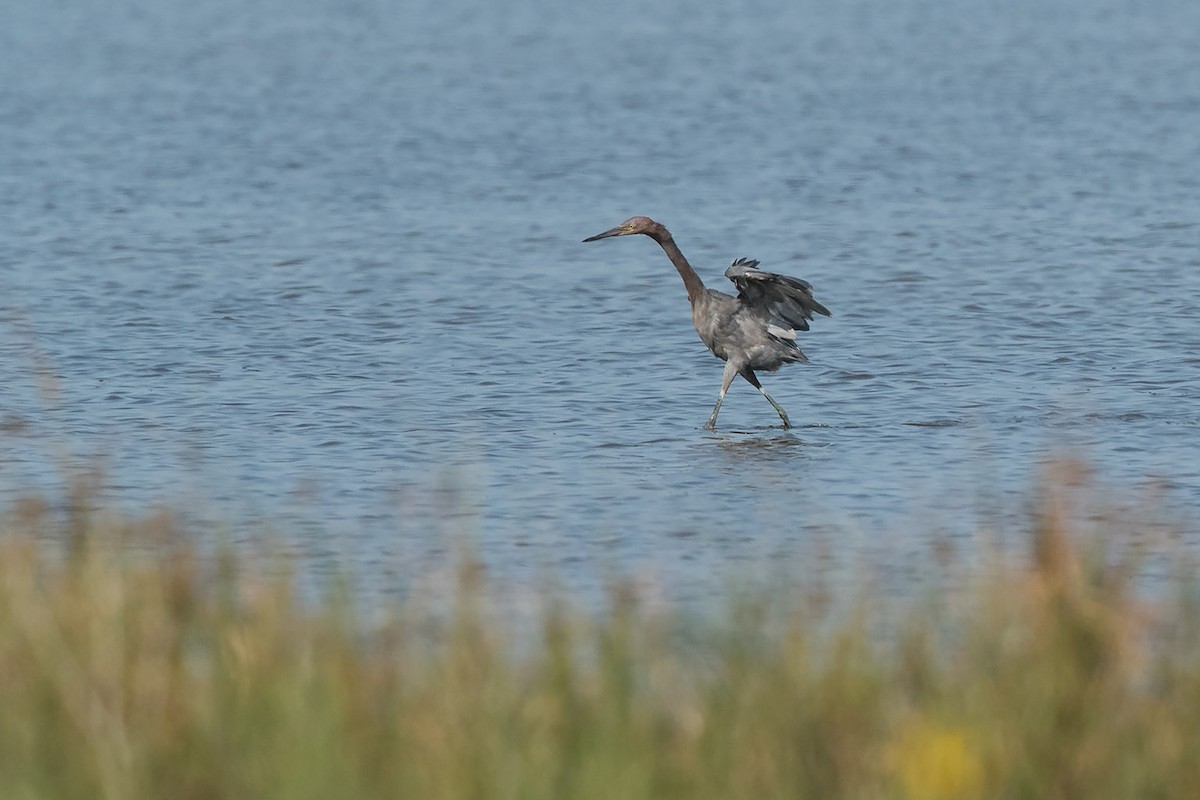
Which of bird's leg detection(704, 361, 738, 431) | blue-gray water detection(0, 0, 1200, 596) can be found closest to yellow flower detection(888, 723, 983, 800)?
blue-gray water detection(0, 0, 1200, 596)

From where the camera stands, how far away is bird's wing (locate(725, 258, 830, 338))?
12.3m

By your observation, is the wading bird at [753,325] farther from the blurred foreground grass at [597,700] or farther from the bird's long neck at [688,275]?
the blurred foreground grass at [597,700]

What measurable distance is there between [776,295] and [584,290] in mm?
4752

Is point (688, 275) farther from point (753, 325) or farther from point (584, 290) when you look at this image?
point (584, 290)

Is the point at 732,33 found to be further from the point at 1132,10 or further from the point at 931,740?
the point at 931,740

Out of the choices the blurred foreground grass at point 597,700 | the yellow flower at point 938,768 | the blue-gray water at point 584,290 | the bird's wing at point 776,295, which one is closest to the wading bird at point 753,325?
the bird's wing at point 776,295

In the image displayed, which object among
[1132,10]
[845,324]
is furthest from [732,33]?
[845,324]

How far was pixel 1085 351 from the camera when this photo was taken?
14.3 m

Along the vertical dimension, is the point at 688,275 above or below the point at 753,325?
above

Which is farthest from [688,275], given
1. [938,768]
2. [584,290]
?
[938,768]

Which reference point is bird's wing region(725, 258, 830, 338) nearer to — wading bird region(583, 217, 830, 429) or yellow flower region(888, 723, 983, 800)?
wading bird region(583, 217, 830, 429)

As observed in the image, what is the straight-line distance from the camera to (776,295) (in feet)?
41.9

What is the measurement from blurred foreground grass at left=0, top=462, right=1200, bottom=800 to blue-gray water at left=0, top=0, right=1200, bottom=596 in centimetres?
75

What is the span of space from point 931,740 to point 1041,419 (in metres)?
7.57
